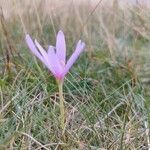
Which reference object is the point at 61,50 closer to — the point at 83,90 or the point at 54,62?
the point at 54,62

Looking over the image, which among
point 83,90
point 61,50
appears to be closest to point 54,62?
point 61,50

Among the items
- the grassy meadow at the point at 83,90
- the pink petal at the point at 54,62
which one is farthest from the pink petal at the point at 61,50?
the grassy meadow at the point at 83,90

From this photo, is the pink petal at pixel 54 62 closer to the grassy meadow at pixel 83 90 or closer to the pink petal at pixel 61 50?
the pink petal at pixel 61 50

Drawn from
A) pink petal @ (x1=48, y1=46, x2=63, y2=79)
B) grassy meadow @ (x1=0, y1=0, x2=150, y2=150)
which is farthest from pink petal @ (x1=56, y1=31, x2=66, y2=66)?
grassy meadow @ (x1=0, y1=0, x2=150, y2=150)

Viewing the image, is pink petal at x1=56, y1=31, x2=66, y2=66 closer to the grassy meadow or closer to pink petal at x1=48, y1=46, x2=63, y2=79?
pink petal at x1=48, y1=46, x2=63, y2=79

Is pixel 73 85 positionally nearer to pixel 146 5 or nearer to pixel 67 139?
pixel 67 139
